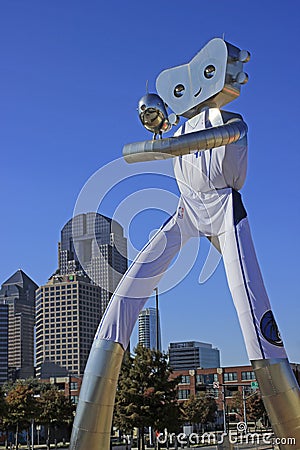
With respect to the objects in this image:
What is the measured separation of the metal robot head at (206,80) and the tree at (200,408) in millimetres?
45836

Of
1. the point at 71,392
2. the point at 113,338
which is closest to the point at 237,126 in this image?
→ the point at 113,338

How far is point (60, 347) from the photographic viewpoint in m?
152

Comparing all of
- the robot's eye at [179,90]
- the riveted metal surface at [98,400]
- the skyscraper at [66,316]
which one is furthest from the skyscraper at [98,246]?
the skyscraper at [66,316]

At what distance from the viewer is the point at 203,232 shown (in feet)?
54.8

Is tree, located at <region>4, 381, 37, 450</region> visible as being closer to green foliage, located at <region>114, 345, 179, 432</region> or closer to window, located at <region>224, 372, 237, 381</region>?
green foliage, located at <region>114, 345, 179, 432</region>

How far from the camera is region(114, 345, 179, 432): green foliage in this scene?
3047cm

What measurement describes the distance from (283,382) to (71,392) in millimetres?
60470

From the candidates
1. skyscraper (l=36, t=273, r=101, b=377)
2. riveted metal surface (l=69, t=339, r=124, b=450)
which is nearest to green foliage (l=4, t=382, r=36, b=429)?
riveted metal surface (l=69, t=339, r=124, b=450)

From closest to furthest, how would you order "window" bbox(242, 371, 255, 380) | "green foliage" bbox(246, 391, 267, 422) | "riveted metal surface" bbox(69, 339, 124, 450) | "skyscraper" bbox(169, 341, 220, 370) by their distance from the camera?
"riveted metal surface" bbox(69, 339, 124, 450)
"green foliage" bbox(246, 391, 267, 422)
"window" bbox(242, 371, 255, 380)
"skyscraper" bbox(169, 341, 220, 370)

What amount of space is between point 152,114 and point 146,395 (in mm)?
17893

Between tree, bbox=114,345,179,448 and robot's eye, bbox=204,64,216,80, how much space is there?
18.1 meters

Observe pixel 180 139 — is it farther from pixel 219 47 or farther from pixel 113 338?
pixel 113 338

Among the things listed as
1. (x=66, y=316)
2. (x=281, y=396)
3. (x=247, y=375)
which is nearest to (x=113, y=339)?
(x=281, y=396)

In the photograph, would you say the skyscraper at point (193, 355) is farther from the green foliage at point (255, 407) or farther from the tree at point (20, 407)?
the tree at point (20, 407)
